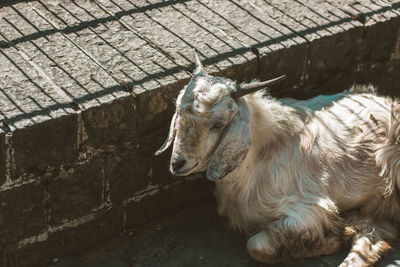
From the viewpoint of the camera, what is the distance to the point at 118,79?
5.11 metres

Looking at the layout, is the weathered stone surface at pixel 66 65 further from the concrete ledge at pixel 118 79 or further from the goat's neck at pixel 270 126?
the goat's neck at pixel 270 126

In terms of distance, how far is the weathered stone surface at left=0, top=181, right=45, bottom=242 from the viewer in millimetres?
4766

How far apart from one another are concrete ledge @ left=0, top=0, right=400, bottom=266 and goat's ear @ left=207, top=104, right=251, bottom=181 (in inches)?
25.0

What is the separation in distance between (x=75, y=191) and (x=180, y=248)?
888 millimetres

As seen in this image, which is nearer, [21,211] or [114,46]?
[21,211]

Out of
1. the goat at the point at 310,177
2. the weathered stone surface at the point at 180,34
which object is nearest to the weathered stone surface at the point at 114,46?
the weathered stone surface at the point at 180,34

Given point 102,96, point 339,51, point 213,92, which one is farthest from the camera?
point 339,51

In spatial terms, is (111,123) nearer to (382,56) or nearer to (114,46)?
(114,46)

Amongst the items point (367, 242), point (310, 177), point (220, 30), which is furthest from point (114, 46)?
point (367, 242)

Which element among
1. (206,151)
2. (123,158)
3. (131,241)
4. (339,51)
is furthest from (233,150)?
(339,51)

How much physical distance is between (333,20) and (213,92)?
2.00 m

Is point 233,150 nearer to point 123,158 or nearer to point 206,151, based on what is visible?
point 206,151

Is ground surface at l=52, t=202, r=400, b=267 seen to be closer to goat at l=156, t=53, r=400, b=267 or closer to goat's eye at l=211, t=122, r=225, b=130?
goat at l=156, t=53, r=400, b=267

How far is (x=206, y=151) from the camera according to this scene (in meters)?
4.72
